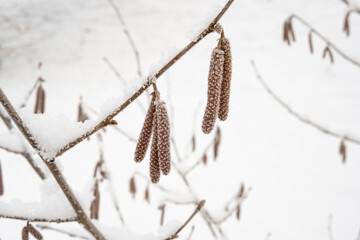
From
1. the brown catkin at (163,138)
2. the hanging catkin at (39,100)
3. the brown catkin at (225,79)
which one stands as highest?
the hanging catkin at (39,100)

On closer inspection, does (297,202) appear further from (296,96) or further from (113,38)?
(113,38)

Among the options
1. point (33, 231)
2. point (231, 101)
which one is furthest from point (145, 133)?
point (231, 101)

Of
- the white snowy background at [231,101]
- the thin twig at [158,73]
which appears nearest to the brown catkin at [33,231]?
the thin twig at [158,73]

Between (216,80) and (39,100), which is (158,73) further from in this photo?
(39,100)

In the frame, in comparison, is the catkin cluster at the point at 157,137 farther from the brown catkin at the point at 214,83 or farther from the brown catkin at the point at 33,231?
the brown catkin at the point at 33,231

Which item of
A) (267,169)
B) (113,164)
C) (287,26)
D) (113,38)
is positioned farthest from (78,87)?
(287,26)

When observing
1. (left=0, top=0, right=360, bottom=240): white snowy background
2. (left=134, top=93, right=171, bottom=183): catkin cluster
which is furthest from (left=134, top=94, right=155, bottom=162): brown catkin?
(left=0, top=0, right=360, bottom=240): white snowy background
